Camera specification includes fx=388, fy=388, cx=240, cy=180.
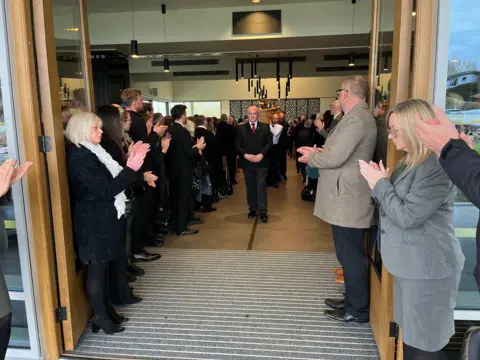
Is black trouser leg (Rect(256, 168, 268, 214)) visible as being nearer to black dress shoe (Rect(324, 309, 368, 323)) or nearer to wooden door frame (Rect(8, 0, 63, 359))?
black dress shoe (Rect(324, 309, 368, 323))

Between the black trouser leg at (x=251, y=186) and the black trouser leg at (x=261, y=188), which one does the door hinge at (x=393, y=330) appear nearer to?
the black trouser leg at (x=261, y=188)

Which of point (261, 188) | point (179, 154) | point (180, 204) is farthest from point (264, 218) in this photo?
point (179, 154)

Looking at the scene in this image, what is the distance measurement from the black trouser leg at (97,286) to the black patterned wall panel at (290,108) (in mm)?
17184

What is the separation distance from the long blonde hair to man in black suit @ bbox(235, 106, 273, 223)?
382 centimetres

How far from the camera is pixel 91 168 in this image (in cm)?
232

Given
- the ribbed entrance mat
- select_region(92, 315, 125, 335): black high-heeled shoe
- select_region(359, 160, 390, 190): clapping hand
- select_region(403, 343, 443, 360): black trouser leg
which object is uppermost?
select_region(359, 160, 390, 190): clapping hand

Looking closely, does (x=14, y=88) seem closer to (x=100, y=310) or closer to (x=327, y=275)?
(x=100, y=310)

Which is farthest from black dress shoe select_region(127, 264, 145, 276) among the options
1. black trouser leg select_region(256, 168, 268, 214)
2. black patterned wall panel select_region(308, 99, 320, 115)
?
black patterned wall panel select_region(308, 99, 320, 115)

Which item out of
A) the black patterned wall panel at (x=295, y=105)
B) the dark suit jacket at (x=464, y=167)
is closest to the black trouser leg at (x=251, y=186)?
the dark suit jacket at (x=464, y=167)

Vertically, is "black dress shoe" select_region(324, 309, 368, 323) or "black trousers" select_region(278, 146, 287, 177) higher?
"black trousers" select_region(278, 146, 287, 177)

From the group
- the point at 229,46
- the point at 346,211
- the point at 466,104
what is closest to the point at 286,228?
the point at 346,211

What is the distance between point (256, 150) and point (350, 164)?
121 inches

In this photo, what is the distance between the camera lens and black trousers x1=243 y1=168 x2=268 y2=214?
221 inches

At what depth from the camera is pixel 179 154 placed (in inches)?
182
